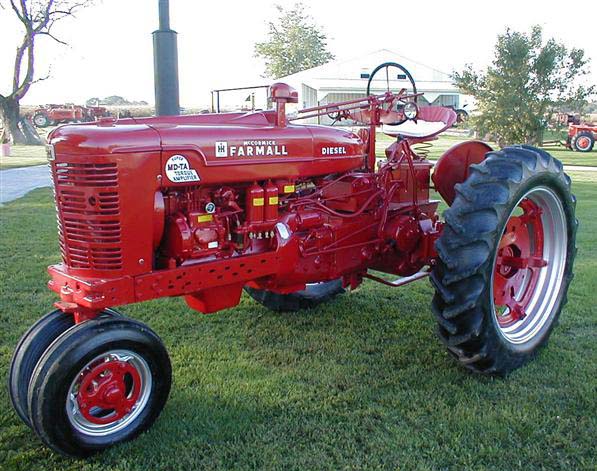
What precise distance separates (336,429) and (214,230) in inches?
47.3

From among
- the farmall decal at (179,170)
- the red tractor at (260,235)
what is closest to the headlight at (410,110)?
the red tractor at (260,235)

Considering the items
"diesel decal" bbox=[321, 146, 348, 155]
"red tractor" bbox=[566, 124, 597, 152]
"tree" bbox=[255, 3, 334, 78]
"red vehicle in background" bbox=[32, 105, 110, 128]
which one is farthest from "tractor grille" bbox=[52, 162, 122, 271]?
"tree" bbox=[255, 3, 334, 78]

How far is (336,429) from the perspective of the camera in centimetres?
313

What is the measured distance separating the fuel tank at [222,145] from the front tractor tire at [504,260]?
0.84 metres

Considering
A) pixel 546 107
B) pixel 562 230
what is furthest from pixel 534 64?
pixel 562 230

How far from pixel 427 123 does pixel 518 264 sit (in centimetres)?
128

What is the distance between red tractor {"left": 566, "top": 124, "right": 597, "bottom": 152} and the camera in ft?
82.1

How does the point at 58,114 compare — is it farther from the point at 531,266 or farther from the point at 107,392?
the point at 107,392

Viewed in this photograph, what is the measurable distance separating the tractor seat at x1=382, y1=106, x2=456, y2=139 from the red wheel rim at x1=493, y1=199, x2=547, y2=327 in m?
0.82

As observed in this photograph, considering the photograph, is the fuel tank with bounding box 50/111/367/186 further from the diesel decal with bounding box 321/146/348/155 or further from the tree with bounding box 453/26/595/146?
the tree with bounding box 453/26/595/146

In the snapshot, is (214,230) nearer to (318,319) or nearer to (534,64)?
(318,319)

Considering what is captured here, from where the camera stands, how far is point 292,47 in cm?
6331

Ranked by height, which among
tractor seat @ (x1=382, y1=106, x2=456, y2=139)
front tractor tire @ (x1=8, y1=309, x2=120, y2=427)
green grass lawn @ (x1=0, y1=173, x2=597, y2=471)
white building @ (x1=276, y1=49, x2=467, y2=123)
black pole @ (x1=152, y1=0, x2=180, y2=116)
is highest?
white building @ (x1=276, y1=49, x2=467, y2=123)

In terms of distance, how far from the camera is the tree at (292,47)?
207 feet
